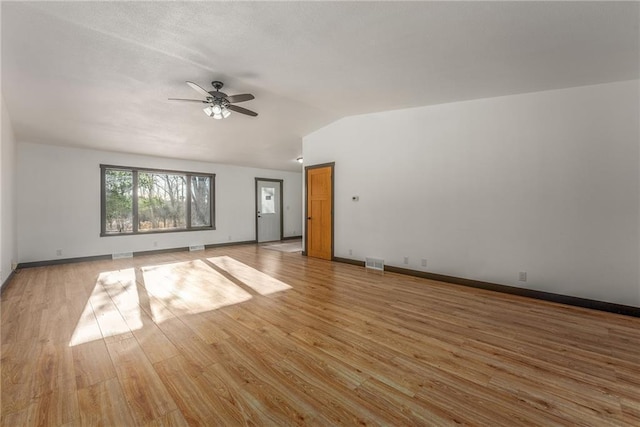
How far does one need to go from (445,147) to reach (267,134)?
11.5ft

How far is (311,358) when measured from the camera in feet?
7.12

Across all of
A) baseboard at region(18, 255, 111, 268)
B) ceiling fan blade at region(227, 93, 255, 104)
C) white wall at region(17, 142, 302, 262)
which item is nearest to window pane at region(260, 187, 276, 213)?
white wall at region(17, 142, 302, 262)

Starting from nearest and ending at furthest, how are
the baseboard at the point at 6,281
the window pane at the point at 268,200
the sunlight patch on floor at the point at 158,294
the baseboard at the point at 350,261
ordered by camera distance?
the sunlight patch on floor at the point at 158,294 → the baseboard at the point at 6,281 → the baseboard at the point at 350,261 → the window pane at the point at 268,200

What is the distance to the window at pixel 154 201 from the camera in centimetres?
649

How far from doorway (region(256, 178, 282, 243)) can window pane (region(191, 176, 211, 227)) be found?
1.60 m

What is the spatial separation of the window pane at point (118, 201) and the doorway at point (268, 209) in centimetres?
355

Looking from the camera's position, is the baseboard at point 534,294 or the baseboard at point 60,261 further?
the baseboard at point 60,261

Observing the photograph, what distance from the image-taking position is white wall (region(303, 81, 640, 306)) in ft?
10.6

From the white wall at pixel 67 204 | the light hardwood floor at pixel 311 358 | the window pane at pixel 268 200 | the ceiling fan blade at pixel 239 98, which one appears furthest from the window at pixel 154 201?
the ceiling fan blade at pixel 239 98

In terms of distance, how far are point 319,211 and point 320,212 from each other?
4 cm

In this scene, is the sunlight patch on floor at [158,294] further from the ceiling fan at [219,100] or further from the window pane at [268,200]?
the window pane at [268,200]

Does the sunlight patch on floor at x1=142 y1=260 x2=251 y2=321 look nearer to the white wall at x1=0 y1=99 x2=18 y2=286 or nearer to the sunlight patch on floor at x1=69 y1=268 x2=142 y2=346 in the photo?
the sunlight patch on floor at x1=69 y1=268 x2=142 y2=346

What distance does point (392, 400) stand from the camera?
1705 millimetres

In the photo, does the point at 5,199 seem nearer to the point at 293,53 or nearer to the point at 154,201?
the point at 154,201
